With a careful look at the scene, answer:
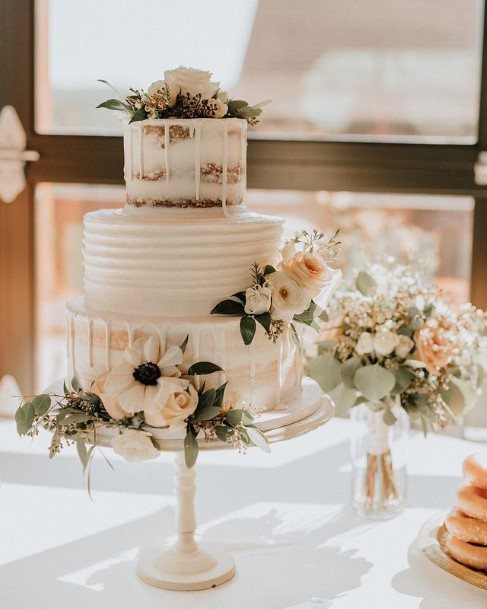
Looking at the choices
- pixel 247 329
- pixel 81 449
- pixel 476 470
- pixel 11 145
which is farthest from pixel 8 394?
pixel 476 470

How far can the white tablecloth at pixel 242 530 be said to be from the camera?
1.64 m

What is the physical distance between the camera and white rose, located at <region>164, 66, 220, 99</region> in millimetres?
1632

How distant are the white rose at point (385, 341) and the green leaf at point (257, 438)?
1.64ft

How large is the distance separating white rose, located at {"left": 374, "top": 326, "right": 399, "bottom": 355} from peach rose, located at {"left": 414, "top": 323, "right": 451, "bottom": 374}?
53mm

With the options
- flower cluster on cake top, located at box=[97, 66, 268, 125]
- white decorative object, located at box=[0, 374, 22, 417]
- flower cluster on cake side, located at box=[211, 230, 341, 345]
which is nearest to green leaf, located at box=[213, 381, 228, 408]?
flower cluster on cake side, located at box=[211, 230, 341, 345]

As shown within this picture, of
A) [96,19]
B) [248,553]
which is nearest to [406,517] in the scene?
[248,553]

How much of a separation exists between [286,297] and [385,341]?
1.32ft

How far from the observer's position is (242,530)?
6.40ft

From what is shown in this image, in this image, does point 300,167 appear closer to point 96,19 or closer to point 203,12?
point 203,12

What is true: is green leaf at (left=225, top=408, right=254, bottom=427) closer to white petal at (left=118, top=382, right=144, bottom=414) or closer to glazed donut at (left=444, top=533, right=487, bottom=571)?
white petal at (left=118, top=382, right=144, bottom=414)

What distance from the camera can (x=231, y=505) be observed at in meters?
2.09

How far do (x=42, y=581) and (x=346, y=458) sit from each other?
1030 mm

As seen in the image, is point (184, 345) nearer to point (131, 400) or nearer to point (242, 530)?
point (131, 400)

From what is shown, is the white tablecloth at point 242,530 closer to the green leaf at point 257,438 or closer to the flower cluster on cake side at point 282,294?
the green leaf at point 257,438
